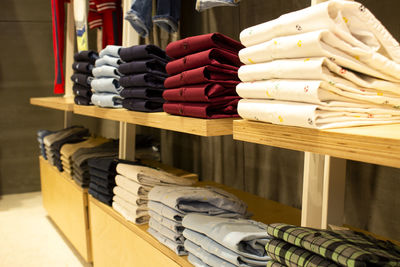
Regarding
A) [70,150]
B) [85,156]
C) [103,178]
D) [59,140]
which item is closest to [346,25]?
[103,178]

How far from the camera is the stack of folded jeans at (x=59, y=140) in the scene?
2.79 m

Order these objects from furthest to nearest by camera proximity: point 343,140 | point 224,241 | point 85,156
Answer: point 85,156
point 224,241
point 343,140

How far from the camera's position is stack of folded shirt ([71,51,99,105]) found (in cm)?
203

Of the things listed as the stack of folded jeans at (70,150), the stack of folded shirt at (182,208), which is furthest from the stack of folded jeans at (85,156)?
the stack of folded shirt at (182,208)

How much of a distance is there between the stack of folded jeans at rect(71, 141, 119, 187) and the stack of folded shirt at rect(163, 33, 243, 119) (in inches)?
49.8

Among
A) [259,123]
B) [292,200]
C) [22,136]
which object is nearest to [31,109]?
[22,136]

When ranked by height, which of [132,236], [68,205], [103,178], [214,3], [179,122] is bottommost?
[68,205]

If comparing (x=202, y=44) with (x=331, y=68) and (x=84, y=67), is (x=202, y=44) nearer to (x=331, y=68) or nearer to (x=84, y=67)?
(x=331, y=68)

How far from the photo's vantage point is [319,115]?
2.36 ft

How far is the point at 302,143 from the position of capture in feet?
2.42

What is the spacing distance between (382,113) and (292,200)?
3.21ft

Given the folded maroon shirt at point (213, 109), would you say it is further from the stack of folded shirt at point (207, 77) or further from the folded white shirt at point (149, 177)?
the folded white shirt at point (149, 177)

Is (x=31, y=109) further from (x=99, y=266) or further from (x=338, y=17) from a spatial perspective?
(x=338, y=17)

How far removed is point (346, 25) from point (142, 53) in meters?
0.90
